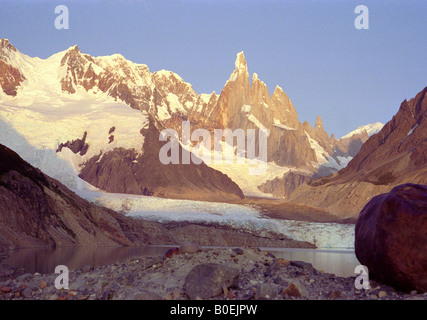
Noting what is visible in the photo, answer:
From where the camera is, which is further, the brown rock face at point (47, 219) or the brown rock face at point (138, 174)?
the brown rock face at point (138, 174)

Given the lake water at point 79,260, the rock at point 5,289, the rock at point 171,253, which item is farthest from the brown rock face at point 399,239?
the rock at point 5,289

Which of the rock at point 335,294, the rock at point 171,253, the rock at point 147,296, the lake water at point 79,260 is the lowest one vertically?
the lake water at point 79,260

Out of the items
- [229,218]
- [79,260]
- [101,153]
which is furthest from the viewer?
[101,153]

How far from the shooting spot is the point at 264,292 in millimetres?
16828

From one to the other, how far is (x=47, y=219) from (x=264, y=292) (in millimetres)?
52654

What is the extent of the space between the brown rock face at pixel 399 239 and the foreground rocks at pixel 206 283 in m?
0.55

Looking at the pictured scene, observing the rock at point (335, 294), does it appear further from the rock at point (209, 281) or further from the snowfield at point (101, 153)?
the snowfield at point (101, 153)

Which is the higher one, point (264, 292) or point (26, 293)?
point (264, 292)

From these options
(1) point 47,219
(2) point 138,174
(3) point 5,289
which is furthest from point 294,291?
(2) point 138,174

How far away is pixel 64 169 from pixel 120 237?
4014 inches

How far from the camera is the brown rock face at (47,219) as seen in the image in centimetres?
5850

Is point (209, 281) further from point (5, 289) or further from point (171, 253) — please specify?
point (5, 289)

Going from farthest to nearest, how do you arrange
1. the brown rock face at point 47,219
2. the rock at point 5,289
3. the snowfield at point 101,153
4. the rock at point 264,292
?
the snowfield at point 101,153 → the brown rock face at point 47,219 → the rock at point 5,289 → the rock at point 264,292
